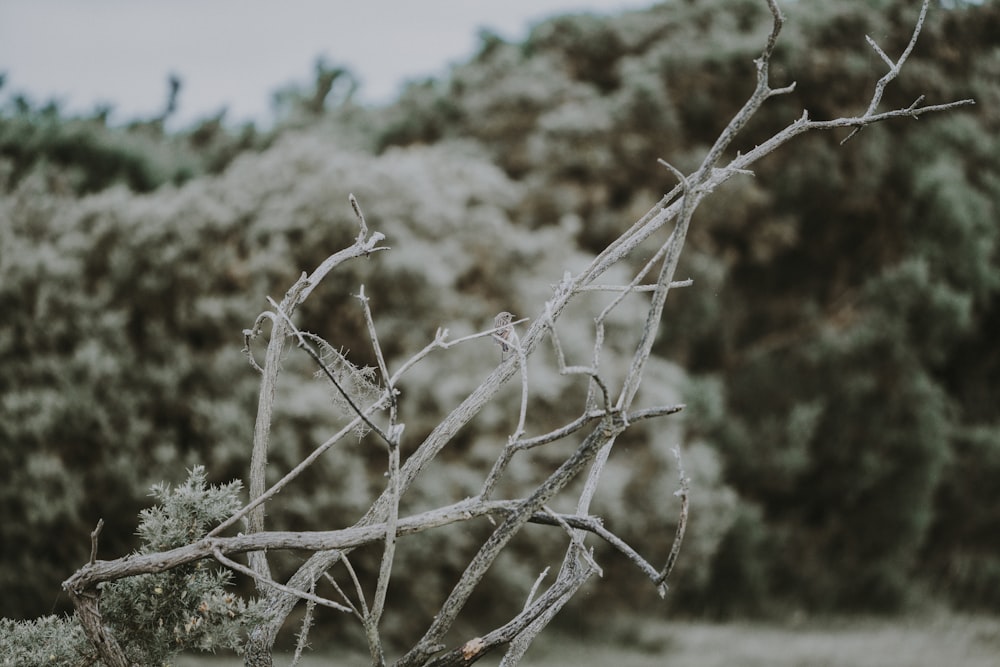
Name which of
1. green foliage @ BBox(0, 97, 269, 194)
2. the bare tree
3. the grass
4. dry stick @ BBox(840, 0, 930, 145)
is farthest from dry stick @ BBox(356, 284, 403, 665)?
green foliage @ BBox(0, 97, 269, 194)

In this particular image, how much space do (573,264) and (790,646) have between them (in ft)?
10.7

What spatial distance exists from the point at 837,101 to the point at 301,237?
16.9 ft

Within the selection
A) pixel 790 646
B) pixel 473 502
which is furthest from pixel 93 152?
pixel 790 646

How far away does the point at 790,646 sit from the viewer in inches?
228

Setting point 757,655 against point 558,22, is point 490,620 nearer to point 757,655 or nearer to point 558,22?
point 757,655

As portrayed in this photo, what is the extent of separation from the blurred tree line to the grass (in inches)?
14.0

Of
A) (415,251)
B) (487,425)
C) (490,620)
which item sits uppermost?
(415,251)

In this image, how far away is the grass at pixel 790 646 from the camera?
17.5 ft

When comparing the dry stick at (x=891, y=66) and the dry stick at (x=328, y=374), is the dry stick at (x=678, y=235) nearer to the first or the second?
the dry stick at (x=891, y=66)

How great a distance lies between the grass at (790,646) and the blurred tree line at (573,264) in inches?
14.0

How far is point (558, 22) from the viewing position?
7.80 metres

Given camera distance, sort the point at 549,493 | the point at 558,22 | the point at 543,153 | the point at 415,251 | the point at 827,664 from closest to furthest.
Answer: the point at 549,493 → the point at 415,251 → the point at 827,664 → the point at 543,153 → the point at 558,22

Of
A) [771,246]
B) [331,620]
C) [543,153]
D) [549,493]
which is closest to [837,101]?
[771,246]

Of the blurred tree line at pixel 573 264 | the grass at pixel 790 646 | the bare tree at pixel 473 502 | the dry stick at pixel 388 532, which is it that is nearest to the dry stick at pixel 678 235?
the bare tree at pixel 473 502
